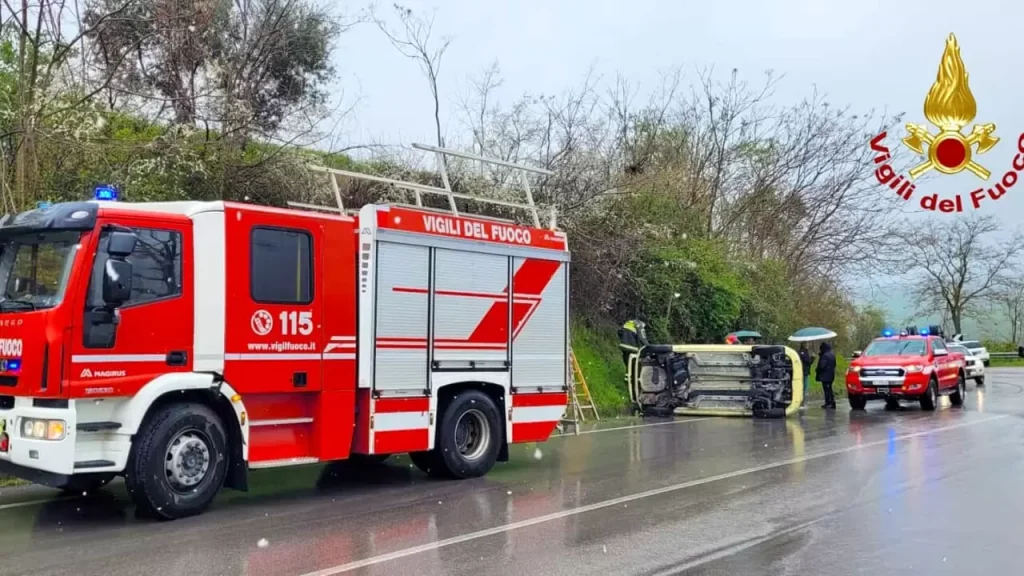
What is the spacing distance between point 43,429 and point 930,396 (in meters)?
18.9

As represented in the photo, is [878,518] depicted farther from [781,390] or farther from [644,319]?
[644,319]

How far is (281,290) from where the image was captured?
28.3ft

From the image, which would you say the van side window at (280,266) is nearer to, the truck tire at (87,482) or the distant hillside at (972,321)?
the truck tire at (87,482)

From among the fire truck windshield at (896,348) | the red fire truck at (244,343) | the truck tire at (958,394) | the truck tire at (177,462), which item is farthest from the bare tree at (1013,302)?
the truck tire at (177,462)

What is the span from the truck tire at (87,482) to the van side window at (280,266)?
207cm

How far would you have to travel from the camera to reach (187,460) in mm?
7863

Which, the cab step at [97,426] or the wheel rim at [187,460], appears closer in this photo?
the cab step at [97,426]

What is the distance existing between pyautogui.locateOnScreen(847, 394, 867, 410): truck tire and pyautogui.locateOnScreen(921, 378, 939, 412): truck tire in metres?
1.30

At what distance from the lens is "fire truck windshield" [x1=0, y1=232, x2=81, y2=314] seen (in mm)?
7504

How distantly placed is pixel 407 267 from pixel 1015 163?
15230mm

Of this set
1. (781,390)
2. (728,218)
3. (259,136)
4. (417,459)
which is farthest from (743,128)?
(417,459)

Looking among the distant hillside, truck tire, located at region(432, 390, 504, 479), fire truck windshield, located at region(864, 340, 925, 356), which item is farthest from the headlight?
the distant hillside

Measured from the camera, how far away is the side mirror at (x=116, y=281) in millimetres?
7367

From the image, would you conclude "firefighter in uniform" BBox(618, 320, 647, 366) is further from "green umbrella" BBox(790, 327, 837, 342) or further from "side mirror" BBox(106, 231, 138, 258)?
"side mirror" BBox(106, 231, 138, 258)
